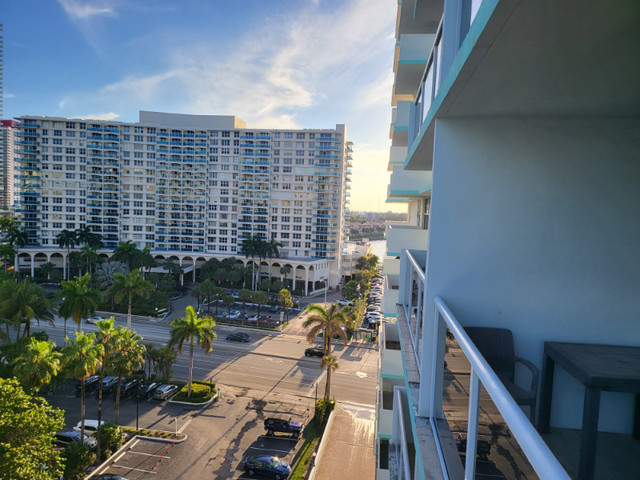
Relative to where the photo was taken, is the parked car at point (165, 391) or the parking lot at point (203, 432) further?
the parked car at point (165, 391)

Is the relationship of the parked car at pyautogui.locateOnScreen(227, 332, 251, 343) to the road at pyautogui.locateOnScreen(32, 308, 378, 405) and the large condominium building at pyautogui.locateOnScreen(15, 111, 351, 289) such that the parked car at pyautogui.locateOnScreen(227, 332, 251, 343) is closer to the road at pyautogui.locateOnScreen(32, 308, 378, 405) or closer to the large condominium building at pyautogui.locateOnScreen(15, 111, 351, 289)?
the road at pyautogui.locateOnScreen(32, 308, 378, 405)

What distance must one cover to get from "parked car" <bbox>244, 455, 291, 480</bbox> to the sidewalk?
1355mm

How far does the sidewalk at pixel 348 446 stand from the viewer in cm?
1861

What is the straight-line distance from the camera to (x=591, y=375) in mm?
4238

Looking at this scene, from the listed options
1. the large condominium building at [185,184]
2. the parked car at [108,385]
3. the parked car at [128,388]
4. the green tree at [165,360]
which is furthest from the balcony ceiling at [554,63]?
the large condominium building at [185,184]

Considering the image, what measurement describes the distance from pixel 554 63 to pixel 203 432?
942 inches

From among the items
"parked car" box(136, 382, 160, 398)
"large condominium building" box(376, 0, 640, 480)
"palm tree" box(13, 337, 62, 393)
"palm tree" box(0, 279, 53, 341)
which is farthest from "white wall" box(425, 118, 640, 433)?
"palm tree" box(0, 279, 53, 341)

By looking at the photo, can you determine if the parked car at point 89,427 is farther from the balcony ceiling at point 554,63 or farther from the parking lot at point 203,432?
the balcony ceiling at point 554,63

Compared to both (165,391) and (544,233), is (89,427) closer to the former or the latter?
(165,391)

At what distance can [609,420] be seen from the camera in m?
5.17

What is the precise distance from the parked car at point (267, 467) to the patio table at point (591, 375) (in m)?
15.7

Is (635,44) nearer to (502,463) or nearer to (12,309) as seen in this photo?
(502,463)

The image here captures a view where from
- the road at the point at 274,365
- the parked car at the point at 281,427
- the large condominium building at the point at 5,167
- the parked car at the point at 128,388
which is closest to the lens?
the parked car at the point at 281,427

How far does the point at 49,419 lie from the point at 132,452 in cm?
824
